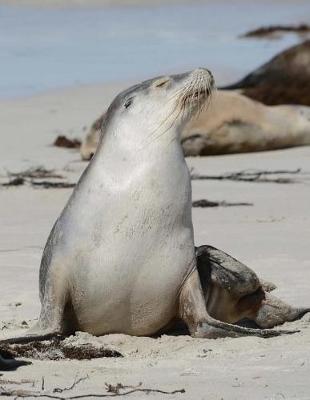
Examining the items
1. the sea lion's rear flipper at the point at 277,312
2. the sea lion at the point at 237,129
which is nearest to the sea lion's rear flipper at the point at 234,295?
the sea lion's rear flipper at the point at 277,312

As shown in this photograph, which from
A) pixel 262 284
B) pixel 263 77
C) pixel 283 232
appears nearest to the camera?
pixel 262 284

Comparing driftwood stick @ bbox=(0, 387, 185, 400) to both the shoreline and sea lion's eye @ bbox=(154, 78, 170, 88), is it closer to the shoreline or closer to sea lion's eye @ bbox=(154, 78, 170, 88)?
sea lion's eye @ bbox=(154, 78, 170, 88)

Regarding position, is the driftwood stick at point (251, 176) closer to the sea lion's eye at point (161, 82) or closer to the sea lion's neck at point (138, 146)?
the sea lion's eye at point (161, 82)

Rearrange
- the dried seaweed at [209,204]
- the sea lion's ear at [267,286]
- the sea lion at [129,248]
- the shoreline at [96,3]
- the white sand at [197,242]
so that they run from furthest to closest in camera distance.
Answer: the shoreline at [96,3], the dried seaweed at [209,204], the sea lion's ear at [267,286], the sea lion at [129,248], the white sand at [197,242]

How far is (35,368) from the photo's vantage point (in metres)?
4.82

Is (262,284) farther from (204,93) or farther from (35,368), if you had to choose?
(35,368)

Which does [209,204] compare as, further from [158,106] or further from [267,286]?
[158,106]

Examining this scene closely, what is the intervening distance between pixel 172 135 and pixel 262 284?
0.96 meters

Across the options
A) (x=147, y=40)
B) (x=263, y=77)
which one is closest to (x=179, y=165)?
(x=263, y=77)

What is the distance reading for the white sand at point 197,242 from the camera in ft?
14.9

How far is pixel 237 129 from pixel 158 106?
675 centimetres

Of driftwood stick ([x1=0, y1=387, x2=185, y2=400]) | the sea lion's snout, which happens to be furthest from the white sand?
the sea lion's snout

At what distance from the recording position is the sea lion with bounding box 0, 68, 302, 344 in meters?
5.42

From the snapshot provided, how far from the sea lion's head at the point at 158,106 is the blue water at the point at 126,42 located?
9.91m
